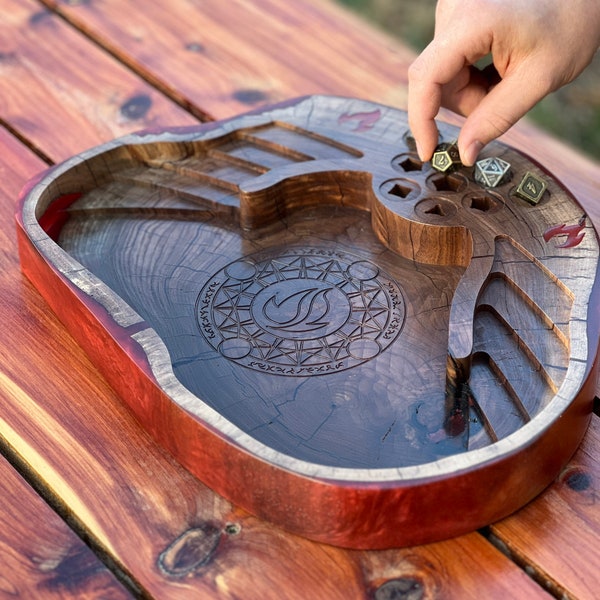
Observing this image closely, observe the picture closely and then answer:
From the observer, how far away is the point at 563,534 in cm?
108

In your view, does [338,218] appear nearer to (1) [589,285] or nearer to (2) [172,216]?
(2) [172,216]

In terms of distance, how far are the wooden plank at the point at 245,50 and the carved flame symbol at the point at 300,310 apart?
582 mm

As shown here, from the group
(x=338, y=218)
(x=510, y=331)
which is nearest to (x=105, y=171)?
(x=338, y=218)

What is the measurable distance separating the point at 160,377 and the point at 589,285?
543mm

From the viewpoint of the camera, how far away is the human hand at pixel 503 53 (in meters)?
1.28

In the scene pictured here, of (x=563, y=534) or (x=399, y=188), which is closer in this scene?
(x=563, y=534)

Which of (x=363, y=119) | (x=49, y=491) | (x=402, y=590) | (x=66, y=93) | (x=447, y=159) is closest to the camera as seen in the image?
(x=402, y=590)

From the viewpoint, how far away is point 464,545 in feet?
3.51

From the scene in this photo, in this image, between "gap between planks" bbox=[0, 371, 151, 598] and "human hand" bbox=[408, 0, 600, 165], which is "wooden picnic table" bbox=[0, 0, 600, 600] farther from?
"human hand" bbox=[408, 0, 600, 165]

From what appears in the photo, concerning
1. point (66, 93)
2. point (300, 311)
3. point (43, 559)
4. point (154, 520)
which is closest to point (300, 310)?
point (300, 311)

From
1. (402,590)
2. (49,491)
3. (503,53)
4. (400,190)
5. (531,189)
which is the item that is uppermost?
(503,53)

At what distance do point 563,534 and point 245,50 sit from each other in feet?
4.04

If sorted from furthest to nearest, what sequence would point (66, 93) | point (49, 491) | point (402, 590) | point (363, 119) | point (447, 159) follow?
point (66, 93) < point (363, 119) < point (447, 159) < point (49, 491) < point (402, 590)

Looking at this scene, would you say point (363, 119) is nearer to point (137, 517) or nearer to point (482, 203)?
point (482, 203)
